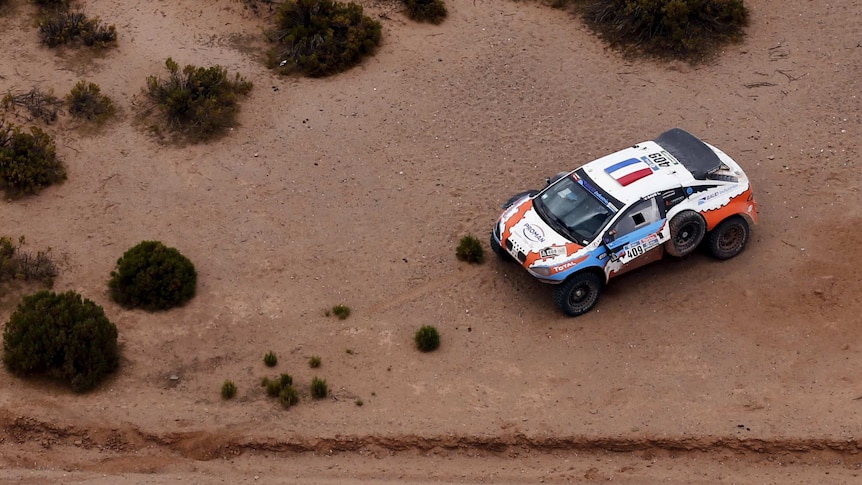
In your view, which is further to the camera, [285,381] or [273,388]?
[285,381]

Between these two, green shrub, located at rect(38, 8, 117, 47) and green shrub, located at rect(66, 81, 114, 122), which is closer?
green shrub, located at rect(66, 81, 114, 122)

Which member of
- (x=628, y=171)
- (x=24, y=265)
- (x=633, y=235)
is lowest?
(x=24, y=265)

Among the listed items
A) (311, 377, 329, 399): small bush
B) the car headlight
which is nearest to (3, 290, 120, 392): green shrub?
(311, 377, 329, 399): small bush

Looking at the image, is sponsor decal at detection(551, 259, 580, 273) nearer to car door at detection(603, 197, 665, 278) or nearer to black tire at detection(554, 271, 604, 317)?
black tire at detection(554, 271, 604, 317)

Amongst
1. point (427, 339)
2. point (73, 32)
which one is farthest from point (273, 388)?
point (73, 32)

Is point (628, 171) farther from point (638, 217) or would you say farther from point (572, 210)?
point (572, 210)

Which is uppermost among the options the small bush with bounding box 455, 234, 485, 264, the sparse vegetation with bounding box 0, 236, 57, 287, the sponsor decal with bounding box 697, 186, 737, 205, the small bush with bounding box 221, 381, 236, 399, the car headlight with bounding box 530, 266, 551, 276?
the sponsor decal with bounding box 697, 186, 737, 205

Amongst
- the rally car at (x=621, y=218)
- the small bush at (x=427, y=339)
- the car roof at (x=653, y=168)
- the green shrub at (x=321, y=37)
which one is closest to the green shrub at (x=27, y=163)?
the green shrub at (x=321, y=37)
